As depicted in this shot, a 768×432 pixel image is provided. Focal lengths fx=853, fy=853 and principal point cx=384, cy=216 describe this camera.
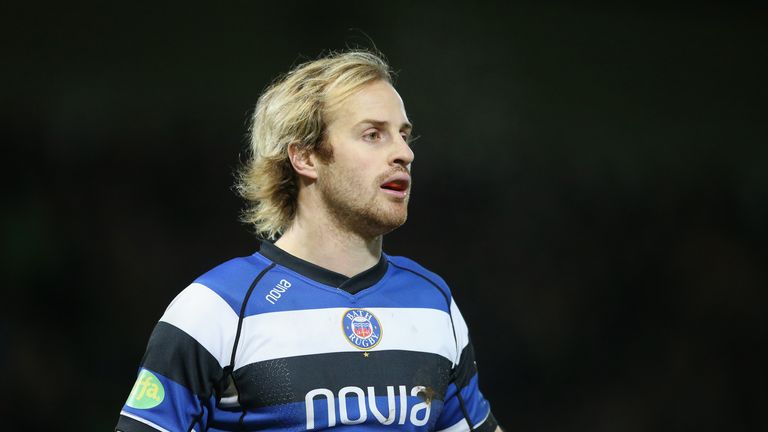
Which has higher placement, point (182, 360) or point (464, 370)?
point (182, 360)

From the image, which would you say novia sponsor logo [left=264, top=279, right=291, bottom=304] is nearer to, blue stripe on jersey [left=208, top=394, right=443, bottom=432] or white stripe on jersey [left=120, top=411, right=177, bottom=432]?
blue stripe on jersey [left=208, top=394, right=443, bottom=432]

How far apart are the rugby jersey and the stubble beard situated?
0.13 metres

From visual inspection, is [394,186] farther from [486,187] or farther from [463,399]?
[486,187]

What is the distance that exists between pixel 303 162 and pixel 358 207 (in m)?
0.23

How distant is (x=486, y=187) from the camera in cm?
538

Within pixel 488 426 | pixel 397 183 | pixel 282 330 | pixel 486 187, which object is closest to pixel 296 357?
pixel 282 330

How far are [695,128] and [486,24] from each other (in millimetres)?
1646

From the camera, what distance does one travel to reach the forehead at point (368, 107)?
2262 millimetres

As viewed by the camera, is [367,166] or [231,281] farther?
[367,166]

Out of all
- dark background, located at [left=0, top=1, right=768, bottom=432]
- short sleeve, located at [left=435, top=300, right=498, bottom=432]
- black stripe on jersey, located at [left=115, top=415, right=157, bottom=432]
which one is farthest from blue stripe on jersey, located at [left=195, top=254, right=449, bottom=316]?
dark background, located at [left=0, top=1, right=768, bottom=432]

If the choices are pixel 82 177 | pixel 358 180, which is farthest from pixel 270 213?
pixel 82 177

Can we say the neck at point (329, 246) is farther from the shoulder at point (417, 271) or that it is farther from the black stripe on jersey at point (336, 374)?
the black stripe on jersey at point (336, 374)

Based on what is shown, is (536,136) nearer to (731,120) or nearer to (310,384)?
(731,120)

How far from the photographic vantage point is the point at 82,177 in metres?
4.57
